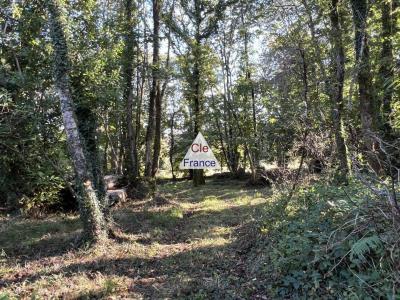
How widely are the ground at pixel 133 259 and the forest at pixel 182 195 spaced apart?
36 mm

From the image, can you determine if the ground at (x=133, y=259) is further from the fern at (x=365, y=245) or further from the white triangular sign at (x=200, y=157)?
the white triangular sign at (x=200, y=157)

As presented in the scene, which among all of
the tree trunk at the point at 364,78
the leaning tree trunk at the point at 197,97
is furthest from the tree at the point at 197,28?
the tree trunk at the point at 364,78

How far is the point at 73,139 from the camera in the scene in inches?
248

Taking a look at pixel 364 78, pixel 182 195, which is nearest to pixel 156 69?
pixel 182 195

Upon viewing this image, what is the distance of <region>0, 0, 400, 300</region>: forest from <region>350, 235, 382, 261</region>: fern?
12 millimetres

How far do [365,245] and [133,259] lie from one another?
4011mm

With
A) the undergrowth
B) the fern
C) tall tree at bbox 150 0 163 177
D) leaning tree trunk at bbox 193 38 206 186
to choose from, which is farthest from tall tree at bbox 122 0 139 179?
the fern

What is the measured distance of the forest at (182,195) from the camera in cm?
391

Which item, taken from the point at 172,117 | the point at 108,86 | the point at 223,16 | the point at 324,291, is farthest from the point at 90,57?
the point at 172,117

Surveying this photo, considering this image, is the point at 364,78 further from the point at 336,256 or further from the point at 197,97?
the point at 197,97

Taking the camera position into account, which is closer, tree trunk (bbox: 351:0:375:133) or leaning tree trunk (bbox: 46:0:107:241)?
leaning tree trunk (bbox: 46:0:107:241)

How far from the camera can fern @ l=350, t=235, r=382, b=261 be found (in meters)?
3.41

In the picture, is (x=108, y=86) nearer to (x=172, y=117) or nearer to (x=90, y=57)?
(x=90, y=57)

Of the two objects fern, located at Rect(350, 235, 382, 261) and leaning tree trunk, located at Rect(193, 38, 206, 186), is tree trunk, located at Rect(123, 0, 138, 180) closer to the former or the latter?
leaning tree trunk, located at Rect(193, 38, 206, 186)
